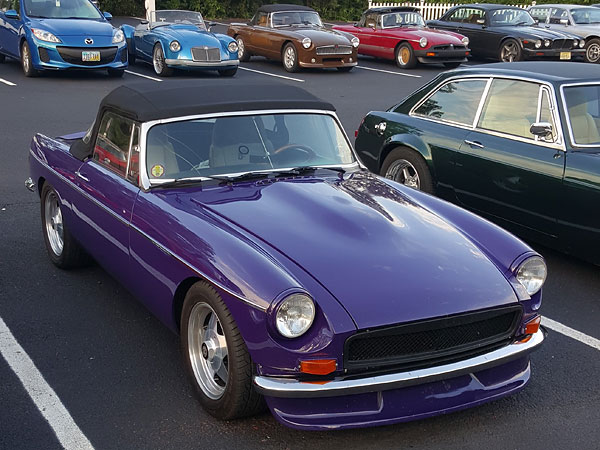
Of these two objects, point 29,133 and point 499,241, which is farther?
point 29,133

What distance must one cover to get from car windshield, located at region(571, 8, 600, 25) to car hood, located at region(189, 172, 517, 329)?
731 inches

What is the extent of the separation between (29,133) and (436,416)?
8539 mm

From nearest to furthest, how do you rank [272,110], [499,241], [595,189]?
1. [499,241]
2. [272,110]
3. [595,189]

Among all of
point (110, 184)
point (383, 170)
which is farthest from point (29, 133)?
point (110, 184)

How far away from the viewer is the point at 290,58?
18.9 meters

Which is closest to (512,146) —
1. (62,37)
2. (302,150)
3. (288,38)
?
(302,150)

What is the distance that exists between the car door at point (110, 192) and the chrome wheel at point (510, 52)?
16.0m

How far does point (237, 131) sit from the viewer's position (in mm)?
5117

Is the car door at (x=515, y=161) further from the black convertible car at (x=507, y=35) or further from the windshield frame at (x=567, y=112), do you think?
the black convertible car at (x=507, y=35)

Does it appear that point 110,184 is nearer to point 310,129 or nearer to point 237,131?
point 237,131

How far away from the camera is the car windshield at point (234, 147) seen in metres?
4.95

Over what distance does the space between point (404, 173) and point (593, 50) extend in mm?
15069

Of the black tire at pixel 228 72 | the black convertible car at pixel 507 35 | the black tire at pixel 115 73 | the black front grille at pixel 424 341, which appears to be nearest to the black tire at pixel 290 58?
the black tire at pixel 228 72

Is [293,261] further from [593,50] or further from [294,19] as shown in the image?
[593,50]
